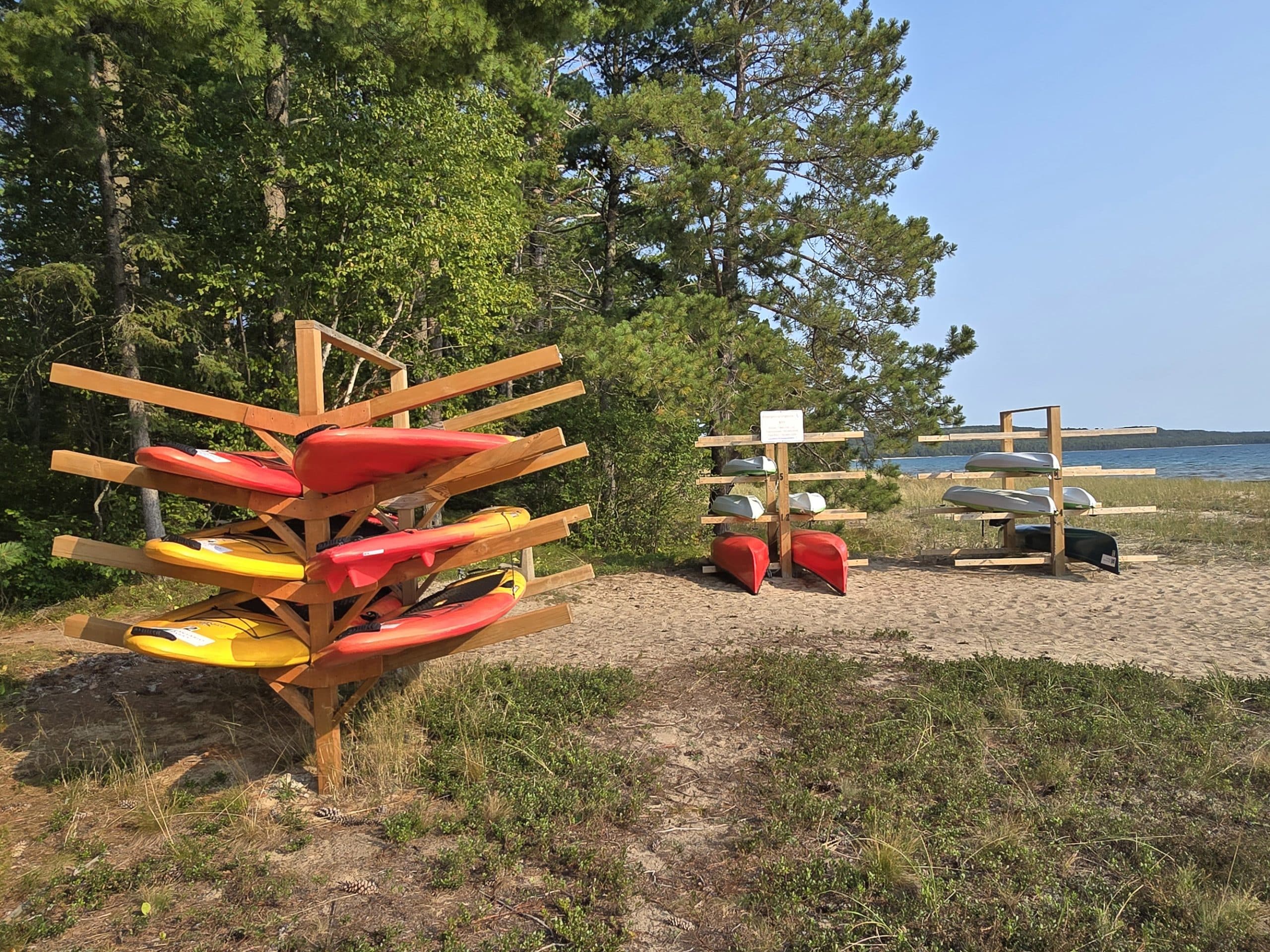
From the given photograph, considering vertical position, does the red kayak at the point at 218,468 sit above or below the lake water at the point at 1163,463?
above

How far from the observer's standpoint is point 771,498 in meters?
9.55

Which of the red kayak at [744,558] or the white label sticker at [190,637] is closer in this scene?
the white label sticker at [190,637]

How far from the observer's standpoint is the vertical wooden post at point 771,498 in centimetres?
948

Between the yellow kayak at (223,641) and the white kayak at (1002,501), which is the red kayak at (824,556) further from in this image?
the yellow kayak at (223,641)

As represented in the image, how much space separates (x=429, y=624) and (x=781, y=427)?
646 cm

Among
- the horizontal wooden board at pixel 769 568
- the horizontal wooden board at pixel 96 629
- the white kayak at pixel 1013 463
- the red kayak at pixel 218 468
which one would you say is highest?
the red kayak at pixel 218 468

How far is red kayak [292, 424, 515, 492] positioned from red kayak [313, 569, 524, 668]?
2.47ft

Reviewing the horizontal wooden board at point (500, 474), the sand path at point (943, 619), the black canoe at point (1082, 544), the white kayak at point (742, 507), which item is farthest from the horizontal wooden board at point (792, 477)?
the horizontal wooden board at point (500, 474)

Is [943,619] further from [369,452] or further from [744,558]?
[369,452]

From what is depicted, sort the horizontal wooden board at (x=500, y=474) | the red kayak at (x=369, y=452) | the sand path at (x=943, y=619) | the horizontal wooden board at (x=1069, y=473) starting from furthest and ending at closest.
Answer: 1. the horizontal wooden board at (x=1069, y=473)
2. the sand path at (x=943, y=619)
3. the horizontal wooden board at (x=500, y=474)
4. the red kayak at (x=369, y=452)

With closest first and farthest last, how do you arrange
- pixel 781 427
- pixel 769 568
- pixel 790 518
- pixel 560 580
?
pixel 560 580
pixel 781 427
pixel 790 518
pixel 769 568

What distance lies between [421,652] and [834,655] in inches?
136

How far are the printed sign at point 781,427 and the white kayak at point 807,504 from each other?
35.9 inches

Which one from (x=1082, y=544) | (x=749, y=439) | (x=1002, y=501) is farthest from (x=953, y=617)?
(x=1082, y=544)
